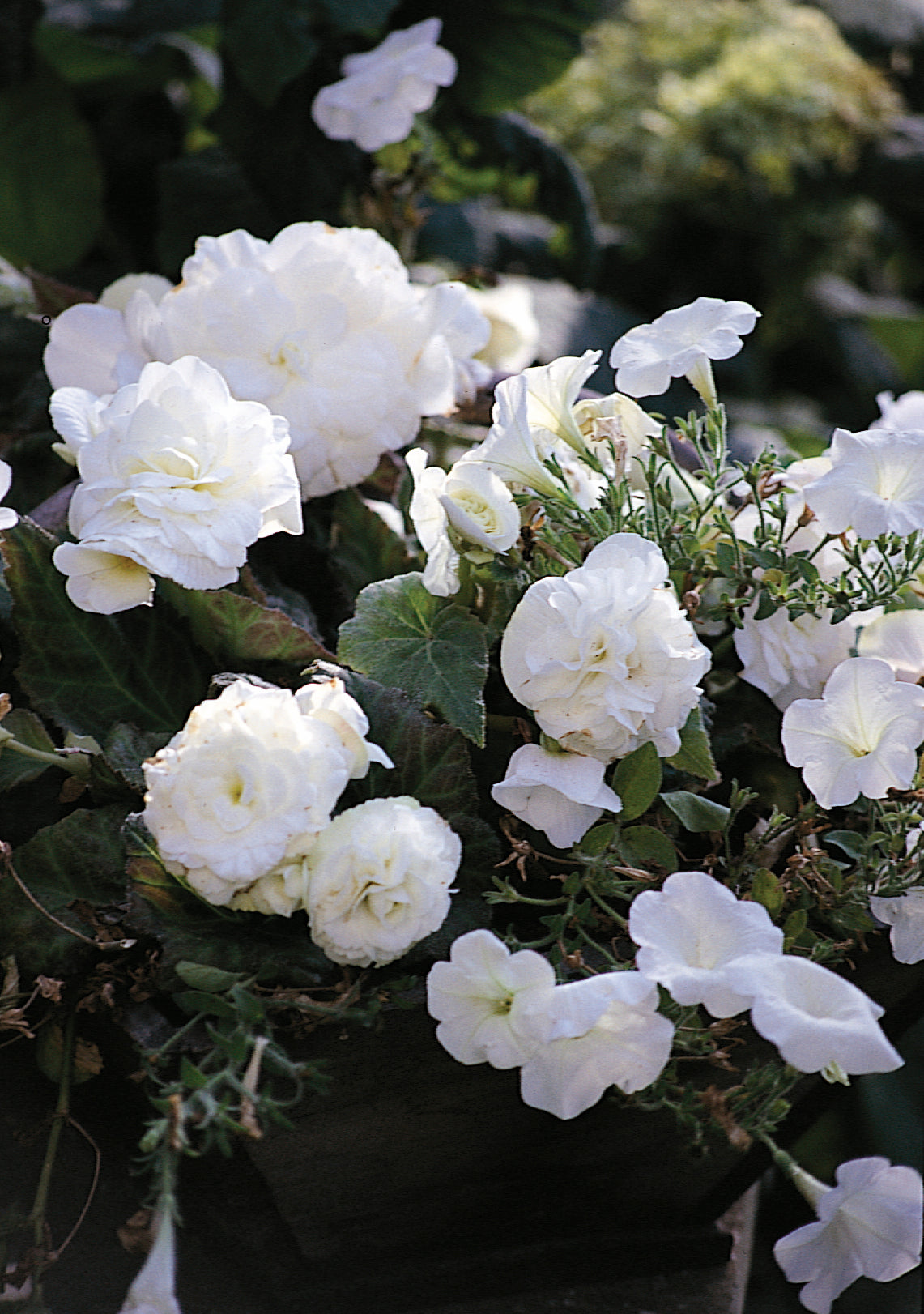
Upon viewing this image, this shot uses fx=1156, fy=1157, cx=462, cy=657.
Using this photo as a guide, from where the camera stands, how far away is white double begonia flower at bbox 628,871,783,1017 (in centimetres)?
39

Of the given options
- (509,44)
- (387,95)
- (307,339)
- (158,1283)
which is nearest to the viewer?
(158,1283)

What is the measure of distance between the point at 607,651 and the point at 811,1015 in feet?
0.47

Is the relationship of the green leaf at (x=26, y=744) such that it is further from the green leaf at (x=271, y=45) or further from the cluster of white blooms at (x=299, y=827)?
the green leaf at (x=271, y=45)

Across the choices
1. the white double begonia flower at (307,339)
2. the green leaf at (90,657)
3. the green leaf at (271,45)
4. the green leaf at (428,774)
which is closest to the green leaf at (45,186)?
the green leaf at (271,45)

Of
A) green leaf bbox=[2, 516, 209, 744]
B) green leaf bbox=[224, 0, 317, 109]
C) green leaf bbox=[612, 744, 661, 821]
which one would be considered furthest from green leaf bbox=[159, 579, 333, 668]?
green leaf bbox=[224, 0, 317, 109]

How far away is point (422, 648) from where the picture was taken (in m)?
0.50

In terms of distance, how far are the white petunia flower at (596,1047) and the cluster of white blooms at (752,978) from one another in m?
0.02

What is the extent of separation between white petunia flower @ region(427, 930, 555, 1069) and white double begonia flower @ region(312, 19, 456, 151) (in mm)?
650

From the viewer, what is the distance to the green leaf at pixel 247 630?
0.51 m

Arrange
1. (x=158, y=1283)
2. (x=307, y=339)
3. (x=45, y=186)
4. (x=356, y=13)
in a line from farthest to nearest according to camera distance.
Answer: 1. (x=45, y=186)
2. (x=356, y=13)
3. (x=307, y=339)
4. (x=158, y=1283)

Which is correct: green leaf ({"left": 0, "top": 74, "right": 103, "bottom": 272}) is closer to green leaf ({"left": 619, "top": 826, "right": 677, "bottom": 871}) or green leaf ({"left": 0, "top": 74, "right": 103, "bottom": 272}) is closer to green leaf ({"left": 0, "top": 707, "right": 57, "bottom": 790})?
green leaf ({"left": 0, "top": 707, "right": 57, "bottom": 790})

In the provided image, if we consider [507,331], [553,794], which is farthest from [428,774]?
[507,331]

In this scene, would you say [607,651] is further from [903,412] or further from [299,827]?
[903,412]

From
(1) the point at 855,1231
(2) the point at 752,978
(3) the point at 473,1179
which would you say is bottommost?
(3) the point at 473,1179
